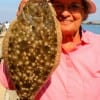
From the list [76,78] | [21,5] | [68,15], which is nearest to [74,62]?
[76,78]

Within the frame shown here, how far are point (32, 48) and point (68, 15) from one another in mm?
518

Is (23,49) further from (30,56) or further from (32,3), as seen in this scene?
(32,3)

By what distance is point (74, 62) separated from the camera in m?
3.39

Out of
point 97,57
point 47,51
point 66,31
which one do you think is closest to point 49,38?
point 47,51

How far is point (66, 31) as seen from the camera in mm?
3291

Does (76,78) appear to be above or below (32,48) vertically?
below

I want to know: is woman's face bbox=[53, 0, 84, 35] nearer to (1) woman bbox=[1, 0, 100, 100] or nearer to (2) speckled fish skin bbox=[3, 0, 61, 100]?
(1) woman bbox=[1, 0, 100, 100]

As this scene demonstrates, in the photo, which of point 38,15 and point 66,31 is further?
point 66,31

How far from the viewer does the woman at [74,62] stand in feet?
10.7

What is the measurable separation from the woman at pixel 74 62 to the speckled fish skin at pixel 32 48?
0.40m

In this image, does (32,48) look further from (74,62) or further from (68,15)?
(74,62)

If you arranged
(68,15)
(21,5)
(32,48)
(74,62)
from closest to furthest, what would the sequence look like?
(32,48), (21,5), (68,15), (74,62)

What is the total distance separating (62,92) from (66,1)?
602mm

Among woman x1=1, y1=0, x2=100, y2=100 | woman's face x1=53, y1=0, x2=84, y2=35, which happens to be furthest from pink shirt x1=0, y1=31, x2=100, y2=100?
woman's face x1=53, y1=0, x2=84, y2=35
